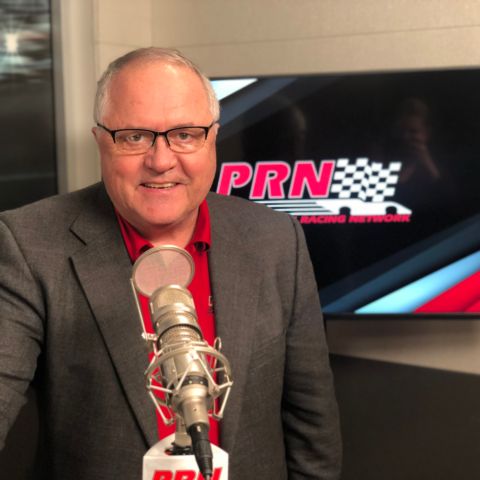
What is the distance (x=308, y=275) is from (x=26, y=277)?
2.08 ft

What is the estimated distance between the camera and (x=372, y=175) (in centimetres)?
287

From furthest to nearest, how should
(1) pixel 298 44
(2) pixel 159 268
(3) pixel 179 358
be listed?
(1) pixel 298 44
(2) pixel 159 268
(3) pixel 179 358

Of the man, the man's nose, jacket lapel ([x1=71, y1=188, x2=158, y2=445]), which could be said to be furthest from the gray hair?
jacket lapel ([x1=71, y1=188, x2=158, y2=445])

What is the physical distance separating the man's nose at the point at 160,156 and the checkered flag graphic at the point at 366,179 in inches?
59.3

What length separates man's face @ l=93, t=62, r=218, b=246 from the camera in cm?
145

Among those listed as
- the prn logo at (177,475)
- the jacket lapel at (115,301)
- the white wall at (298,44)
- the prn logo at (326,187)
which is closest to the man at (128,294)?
the jacket lapel at (115,301)

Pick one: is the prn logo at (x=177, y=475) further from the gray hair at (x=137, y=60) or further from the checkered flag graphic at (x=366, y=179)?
the checkered flag graphic at (x=366, y=179)

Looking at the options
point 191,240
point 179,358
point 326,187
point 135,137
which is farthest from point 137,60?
point 326,187

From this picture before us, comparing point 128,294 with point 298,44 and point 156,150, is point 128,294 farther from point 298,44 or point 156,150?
point 298,44

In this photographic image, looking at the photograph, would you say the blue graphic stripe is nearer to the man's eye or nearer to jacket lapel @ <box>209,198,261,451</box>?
jacket lapel @ <box>209,198,261,451</box>

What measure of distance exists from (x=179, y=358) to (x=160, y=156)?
25.6 inches

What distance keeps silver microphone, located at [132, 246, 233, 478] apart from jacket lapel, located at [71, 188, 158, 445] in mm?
472

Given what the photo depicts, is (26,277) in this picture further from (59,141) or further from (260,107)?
(59,141)

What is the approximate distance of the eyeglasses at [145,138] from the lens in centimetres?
146
